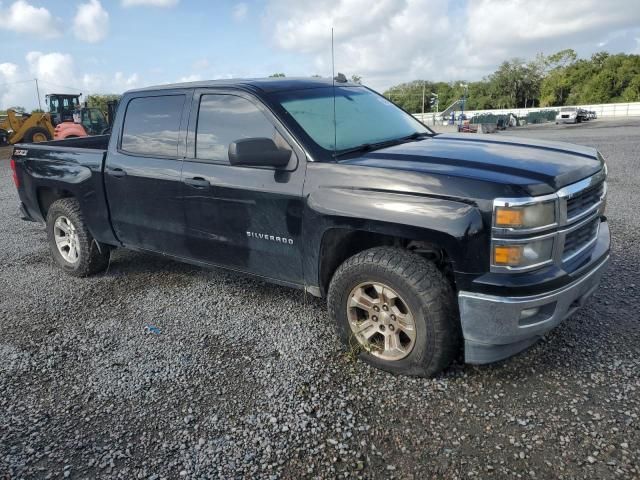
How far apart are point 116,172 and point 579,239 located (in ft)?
12.2

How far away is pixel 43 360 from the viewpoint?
142 inches

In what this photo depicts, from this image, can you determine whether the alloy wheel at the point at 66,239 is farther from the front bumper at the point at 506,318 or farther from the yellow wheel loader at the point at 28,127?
the yellow wheel loader at the point at 28,127

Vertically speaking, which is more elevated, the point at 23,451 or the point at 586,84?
the point at 586,84

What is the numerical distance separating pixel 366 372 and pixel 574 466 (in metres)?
1.27

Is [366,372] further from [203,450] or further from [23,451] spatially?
[23,451]

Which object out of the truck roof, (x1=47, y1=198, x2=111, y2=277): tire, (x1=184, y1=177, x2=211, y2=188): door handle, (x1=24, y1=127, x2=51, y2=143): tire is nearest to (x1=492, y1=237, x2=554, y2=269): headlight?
the truck roof

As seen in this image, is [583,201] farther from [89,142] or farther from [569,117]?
[569,117]

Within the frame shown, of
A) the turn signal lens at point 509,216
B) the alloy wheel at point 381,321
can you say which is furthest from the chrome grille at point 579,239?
the alloy wheel at point 381,321

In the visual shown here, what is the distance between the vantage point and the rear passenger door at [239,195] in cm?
346

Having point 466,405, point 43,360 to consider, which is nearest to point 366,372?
point 466,405

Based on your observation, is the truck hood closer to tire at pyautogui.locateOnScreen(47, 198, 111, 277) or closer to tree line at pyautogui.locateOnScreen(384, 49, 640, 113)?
tire at pyautogui.locateOnScreen(47, 198, 111, 277)

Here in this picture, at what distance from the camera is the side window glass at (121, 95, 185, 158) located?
13.6 ft

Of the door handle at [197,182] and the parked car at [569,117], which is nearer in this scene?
the door handle at [197,182]

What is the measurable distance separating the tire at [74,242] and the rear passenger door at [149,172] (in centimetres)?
57
